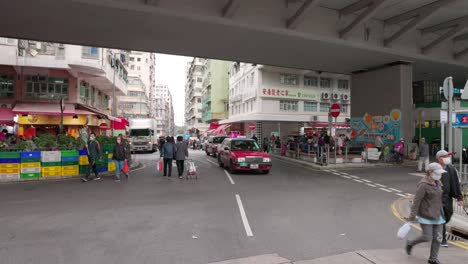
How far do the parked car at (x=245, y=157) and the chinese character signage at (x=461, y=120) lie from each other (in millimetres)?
7985

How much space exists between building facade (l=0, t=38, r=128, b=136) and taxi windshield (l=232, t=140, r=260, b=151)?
1482 centimetres

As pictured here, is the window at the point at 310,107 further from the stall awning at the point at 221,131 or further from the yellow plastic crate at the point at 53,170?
the yellow plastic crate at the point at 53,170

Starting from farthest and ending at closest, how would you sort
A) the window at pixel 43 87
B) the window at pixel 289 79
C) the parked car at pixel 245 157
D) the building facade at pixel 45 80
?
the window at pixel 289 79 → the window at pixel 43 87 → the building facade at pixel 45 80 → the parked car at pixel 245 157

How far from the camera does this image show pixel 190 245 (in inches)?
215

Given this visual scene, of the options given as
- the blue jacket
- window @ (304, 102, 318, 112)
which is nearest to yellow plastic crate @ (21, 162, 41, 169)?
the blue jacket

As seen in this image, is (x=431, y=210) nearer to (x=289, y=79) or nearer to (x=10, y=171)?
(x=10, y=171)

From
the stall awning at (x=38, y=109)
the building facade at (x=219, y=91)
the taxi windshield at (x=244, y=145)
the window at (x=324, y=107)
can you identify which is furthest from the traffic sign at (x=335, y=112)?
the building facade at (x=219, y=91)

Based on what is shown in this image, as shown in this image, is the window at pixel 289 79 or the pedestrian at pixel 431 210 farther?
the window at pixel 289 79

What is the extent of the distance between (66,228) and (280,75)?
39469mm

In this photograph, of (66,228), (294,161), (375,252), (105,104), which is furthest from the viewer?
(105,104)

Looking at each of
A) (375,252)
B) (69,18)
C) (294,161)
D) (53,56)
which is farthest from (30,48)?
(375,252)

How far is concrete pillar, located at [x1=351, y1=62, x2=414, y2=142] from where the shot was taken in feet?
68.3

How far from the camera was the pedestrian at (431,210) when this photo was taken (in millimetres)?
4637

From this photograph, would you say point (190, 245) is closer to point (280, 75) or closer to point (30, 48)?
point (30, 48)
